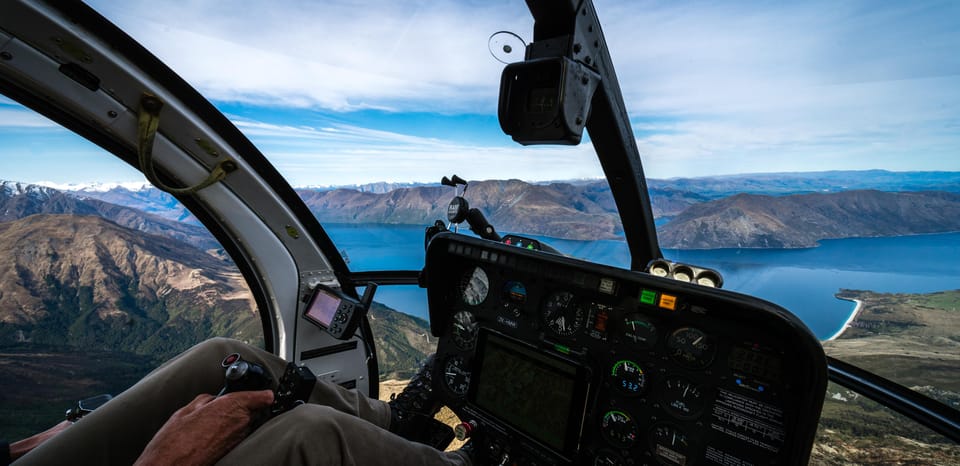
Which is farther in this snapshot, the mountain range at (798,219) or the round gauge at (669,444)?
the mountain range at (798,219)

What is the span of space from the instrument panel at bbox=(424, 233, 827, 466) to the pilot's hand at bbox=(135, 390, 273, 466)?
1.01m

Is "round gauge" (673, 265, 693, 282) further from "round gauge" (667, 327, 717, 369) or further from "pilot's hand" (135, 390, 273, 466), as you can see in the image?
"pilot's hand" (135, 390, 273, 466)

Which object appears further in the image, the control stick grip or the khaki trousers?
the control stick grip

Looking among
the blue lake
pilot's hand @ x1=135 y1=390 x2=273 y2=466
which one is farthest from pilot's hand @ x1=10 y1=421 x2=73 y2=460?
the blue lake

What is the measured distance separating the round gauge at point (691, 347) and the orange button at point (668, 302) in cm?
15

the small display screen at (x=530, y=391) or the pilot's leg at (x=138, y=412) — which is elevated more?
the small display screen at (x=530, y=391)

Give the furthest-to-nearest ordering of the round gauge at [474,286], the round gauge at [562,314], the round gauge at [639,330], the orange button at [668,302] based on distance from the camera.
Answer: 1. the round gauge at [474,286]
2. the round gauge at [562,314]
3. the round gauge at [639,330]
4. the orange button at [668,302]

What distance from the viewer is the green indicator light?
4.24 ft

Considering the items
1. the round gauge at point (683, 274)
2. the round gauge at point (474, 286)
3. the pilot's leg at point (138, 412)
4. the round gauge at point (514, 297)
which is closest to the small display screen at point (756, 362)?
the round gauge at point (683, 274)

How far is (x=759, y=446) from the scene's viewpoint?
3.80 feet

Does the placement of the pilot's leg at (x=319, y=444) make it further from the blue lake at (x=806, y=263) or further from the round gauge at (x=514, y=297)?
the blue lake at (x=806, y=263)

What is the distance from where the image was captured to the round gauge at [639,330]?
138 centimetres

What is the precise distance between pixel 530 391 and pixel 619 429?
0.39m

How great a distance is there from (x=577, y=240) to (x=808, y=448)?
8.72 ft
